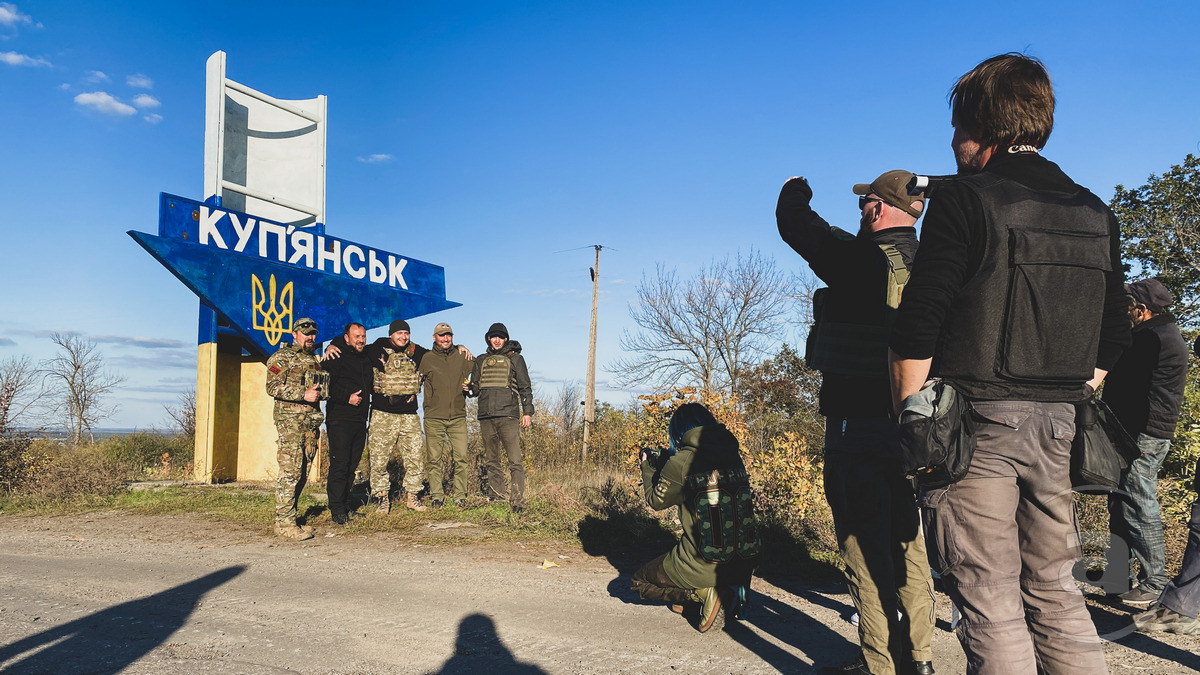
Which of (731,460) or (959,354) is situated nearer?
(959,354)

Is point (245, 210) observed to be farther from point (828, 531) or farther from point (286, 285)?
point (828, 531)

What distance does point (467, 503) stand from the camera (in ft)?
27.9

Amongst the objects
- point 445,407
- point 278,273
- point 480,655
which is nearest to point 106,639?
point 480,655

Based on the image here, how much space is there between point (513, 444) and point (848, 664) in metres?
5.84

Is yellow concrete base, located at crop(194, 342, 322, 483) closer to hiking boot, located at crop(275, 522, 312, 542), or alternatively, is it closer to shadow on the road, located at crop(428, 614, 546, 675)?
hiking boot, located at crop(275, 522, 312, 542)

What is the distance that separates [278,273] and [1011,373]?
1056cm

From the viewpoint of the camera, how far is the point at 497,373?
8.65 meters

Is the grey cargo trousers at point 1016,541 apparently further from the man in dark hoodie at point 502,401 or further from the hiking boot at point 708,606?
the man in dark hoodie at point 502,401

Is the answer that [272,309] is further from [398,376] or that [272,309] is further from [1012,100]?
[1012,100]

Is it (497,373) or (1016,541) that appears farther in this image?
(497,373)

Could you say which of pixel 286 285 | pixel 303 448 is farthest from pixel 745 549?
pixel 286 285

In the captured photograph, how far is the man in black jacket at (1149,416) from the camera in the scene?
4469 millimetres

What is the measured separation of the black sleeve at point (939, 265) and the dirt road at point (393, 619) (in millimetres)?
2060

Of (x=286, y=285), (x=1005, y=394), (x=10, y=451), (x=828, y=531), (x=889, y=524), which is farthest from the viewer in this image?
(x=286, y=285)
